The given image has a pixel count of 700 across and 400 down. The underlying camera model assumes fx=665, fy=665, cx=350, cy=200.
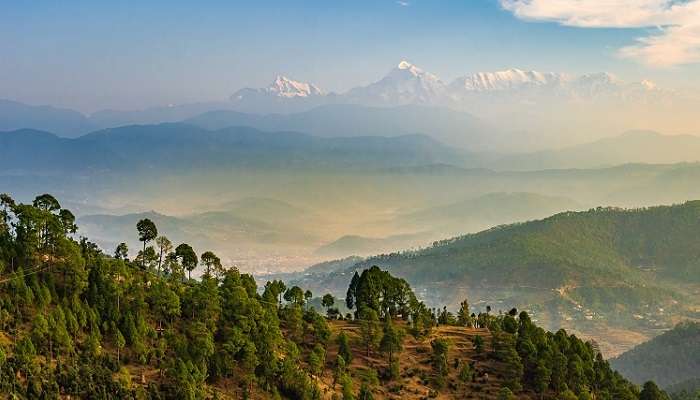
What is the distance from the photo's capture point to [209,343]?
2648 inches

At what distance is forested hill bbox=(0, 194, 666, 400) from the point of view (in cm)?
5953

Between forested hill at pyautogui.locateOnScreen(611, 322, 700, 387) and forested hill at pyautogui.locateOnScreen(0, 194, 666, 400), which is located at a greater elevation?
forested hill at pyautogui.locateOnScreen(0, 194, 666, 400)

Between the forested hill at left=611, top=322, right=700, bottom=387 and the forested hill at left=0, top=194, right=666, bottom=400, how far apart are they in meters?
92.7

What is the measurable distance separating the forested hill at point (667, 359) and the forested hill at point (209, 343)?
304ft

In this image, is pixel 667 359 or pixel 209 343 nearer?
pixel 209 343

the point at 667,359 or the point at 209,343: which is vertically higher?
the point at 209,343

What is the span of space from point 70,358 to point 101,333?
7260mm

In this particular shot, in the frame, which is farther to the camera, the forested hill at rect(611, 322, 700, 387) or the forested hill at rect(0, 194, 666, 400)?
the forested hill at rect(611, 322, 700, 387)

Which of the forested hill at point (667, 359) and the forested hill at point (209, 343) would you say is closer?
the forested hill at point (209, 343)

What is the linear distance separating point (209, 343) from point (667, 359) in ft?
493

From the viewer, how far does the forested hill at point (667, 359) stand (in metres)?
170

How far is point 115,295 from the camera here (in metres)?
69.4

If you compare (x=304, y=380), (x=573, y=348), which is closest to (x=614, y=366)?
(x=573, y=348)

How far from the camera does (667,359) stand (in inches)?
6973
